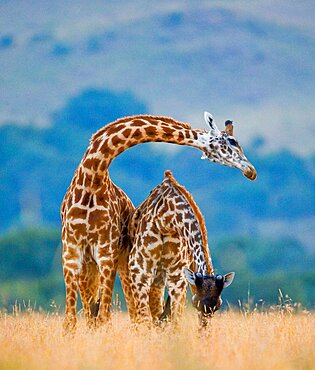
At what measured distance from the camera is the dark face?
884 cm

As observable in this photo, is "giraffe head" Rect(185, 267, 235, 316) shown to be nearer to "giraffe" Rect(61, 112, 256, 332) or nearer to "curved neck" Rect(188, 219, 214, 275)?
"curved neck" Rect(188, 219, 214, 275)

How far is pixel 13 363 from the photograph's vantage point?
7.52m

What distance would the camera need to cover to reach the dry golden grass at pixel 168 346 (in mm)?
7555

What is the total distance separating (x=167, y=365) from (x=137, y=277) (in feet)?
9.56

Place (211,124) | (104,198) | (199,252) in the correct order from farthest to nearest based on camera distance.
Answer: (211,124) < (104,198) < (199,252)

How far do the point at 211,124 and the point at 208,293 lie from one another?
2.23 metres

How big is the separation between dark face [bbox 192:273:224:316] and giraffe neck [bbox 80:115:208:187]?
188 cm

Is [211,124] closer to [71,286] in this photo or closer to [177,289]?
[177,289]

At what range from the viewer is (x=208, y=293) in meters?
8.85

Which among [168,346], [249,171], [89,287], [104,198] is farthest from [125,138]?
[168,346]

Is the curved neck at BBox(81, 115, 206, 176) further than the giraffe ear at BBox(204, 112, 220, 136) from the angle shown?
No

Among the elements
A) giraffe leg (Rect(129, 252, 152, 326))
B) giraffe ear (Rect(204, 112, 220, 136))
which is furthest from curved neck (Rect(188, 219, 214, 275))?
giraffe ear (Rect(204, 112, 220, 136))

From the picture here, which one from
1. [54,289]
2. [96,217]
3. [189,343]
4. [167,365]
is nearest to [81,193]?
[96,217]

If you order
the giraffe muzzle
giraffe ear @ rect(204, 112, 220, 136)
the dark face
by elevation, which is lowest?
the dark face
